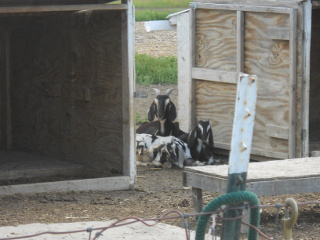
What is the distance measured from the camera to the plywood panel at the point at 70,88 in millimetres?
9227

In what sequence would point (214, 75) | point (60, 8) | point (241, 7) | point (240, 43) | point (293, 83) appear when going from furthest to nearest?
point (214, 75) < point (240, 43) < point (241, 7) < point (293, 83) < point (60, 8)

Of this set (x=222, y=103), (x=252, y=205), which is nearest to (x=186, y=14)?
(x=222, y=103)

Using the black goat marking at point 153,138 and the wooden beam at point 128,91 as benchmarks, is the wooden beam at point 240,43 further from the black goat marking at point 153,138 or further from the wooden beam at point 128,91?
the wooden beam at point 128,91

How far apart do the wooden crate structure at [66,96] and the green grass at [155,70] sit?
272 inches

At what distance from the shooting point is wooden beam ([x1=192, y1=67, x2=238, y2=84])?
35.6 ft

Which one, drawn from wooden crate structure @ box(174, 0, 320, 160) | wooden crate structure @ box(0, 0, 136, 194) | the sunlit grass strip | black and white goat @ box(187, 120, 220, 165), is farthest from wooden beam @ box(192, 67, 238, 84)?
the sunlit grass strip

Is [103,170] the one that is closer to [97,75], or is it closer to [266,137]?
[97,75]

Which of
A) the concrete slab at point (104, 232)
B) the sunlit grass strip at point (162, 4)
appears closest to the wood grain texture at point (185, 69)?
the concrete slab at point (104, 232)

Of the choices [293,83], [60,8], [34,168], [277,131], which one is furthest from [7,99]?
[293,83]

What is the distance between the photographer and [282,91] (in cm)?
1009

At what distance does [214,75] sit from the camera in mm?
11180

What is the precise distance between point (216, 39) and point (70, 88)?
2408 millimetres

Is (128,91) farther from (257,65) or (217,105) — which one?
(217,105)

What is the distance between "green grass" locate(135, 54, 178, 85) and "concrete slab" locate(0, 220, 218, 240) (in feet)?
36.5
